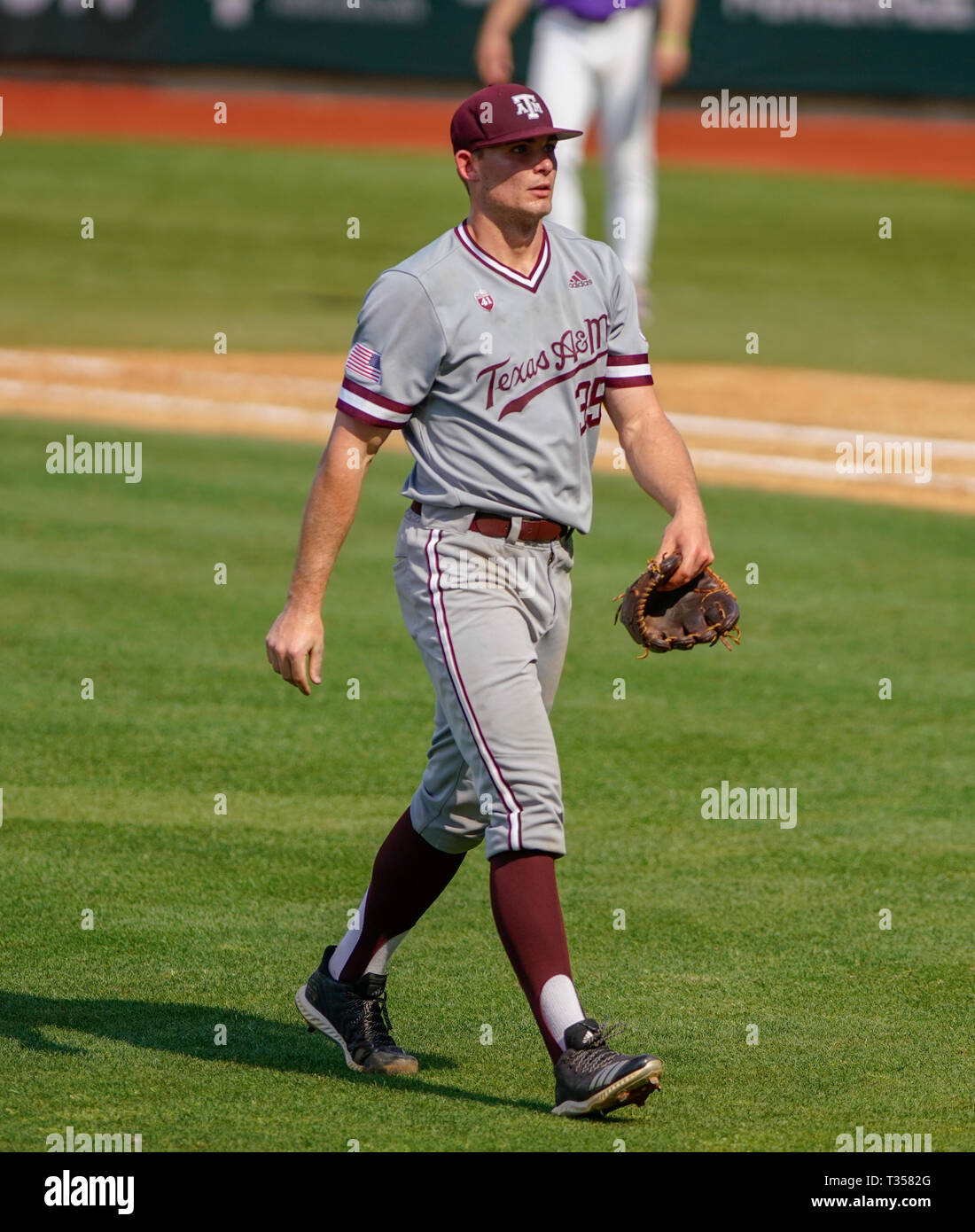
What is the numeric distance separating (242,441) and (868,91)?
766 inches

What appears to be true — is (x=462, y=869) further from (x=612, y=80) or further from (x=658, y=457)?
(x=612, y=80)

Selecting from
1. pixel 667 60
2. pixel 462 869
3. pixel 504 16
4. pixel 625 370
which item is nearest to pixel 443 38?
pixel 667 60

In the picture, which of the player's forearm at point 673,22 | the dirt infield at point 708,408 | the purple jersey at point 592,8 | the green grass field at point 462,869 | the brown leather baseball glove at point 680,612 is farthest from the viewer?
the player's forearm at point 673,22

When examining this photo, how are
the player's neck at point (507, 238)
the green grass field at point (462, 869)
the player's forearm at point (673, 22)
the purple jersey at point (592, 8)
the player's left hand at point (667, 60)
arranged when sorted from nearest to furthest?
the green grass field at point (462, 869)
the player's neck at point (507, 238)
the purple jersey at point (592, 8)
the player's left hand at point (667, 60)
the player's forearm at point (673, 22)

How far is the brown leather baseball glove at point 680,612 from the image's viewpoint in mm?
4516

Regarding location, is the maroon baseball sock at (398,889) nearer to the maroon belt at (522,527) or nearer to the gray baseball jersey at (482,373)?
the maroon belt at (522,527)

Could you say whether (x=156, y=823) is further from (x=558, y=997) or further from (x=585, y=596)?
(x=585, y=596)

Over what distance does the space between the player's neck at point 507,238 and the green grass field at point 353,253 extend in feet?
36.8

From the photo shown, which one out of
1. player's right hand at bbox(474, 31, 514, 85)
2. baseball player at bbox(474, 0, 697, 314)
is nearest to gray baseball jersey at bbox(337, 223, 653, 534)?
player's right hand at bbox(474, 31, 514, 85)

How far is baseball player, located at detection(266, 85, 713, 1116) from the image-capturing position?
165 inches

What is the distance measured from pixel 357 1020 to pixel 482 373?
1402 millimetres

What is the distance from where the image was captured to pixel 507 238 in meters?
4.37

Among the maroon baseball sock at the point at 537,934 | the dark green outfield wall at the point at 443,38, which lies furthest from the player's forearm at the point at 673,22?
the dark green outfield wall at the point at 443,38

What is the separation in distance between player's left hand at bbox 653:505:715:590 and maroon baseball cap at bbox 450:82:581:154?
0.83 m
